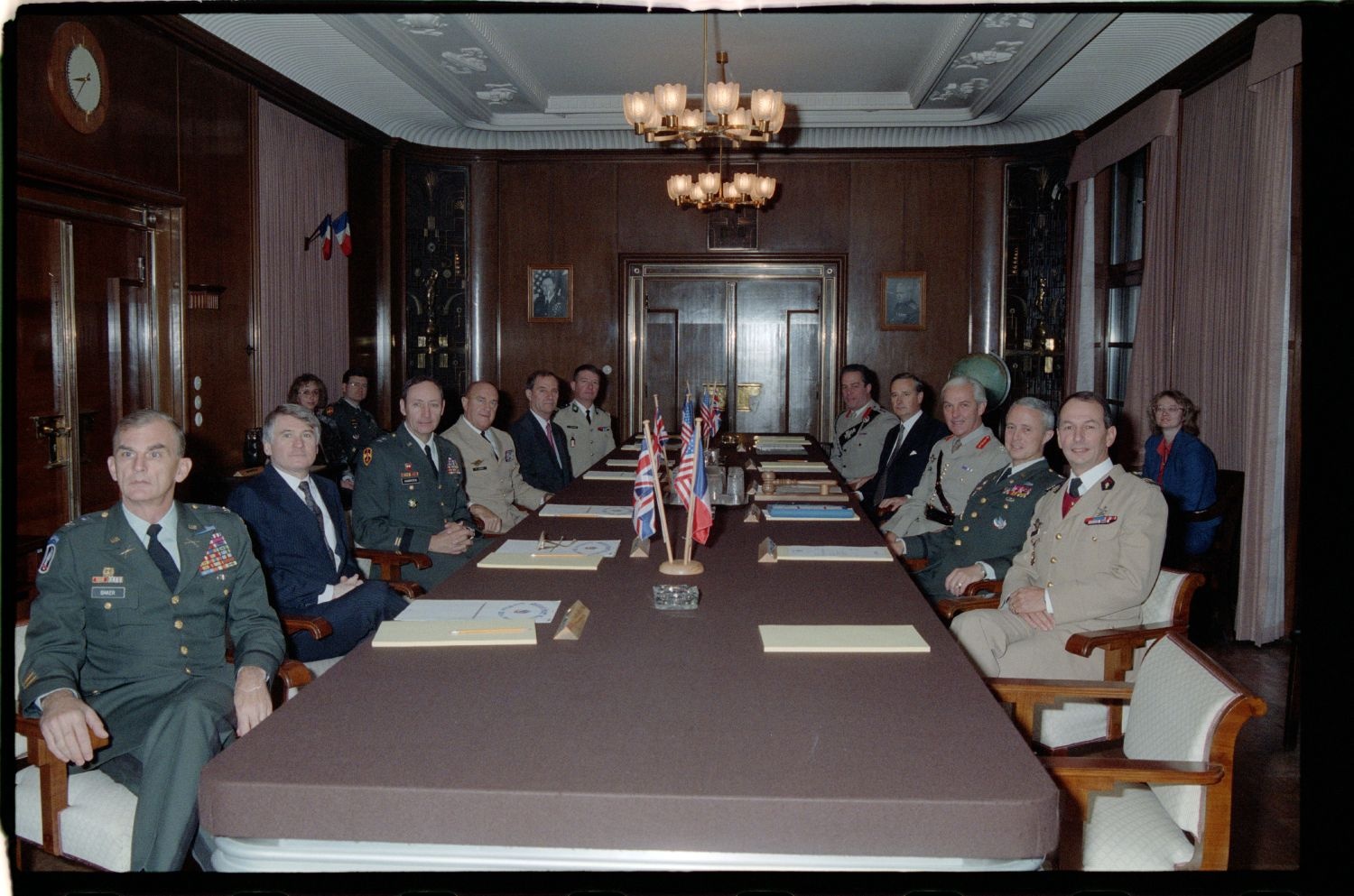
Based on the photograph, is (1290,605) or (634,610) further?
(1290,605)

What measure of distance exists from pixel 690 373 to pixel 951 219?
9.76 feet

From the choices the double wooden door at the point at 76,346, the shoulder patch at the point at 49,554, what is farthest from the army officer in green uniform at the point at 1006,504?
the double wooden door at the point at 76,346

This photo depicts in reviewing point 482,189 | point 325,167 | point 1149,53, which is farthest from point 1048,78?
point 325,167

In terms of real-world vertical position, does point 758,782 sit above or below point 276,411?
below

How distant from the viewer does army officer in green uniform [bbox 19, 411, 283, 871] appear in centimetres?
229

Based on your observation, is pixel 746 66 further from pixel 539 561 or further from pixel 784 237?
pixel 539 561

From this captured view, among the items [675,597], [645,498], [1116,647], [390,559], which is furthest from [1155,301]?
[675,597]

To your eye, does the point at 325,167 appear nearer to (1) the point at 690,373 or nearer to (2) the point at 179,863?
(1) the point at 690,373

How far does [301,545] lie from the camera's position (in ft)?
11.5

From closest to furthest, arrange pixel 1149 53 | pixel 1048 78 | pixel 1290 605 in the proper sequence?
pixel 1290 605 → pixel 1149 53 → pixel 1048 78

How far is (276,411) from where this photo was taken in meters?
3.55

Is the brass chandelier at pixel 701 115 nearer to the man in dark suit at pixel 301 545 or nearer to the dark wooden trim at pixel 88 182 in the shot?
the dark wooden trim at pixel 88 182

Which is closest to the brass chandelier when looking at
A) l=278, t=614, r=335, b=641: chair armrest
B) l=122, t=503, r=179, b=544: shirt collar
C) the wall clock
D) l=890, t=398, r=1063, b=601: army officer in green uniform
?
the wall clock

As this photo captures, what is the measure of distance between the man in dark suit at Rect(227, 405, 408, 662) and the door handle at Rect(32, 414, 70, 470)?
100 inches
